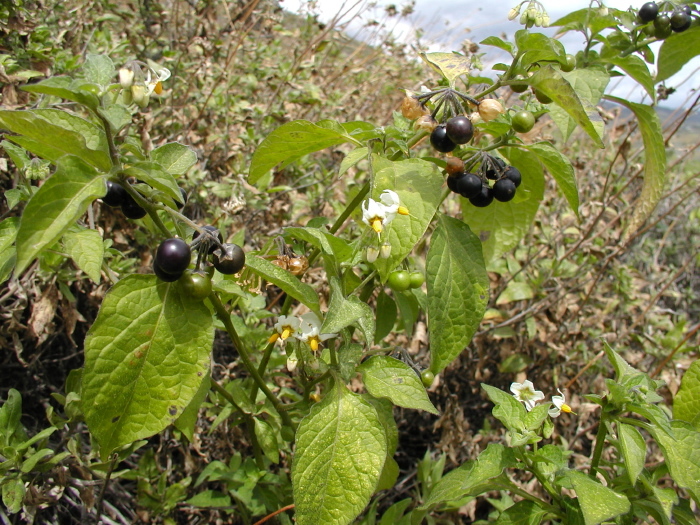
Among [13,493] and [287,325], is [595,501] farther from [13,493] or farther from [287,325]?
[13,493]

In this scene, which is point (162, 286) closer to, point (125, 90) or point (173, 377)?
point (173, 377)

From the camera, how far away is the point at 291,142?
1608 mm

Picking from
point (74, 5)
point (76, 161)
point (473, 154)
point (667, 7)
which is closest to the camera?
point (76, 161)

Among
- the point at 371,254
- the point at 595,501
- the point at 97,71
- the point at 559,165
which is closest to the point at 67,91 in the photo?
the point at 97,71

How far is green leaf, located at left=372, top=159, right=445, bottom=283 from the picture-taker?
1.40m

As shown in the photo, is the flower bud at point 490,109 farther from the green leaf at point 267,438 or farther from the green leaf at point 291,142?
the green leaf at point 267,438

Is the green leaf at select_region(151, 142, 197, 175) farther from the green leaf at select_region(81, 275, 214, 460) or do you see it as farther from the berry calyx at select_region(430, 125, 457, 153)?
the berry calyx at select_region(430, 125, 457, 153)

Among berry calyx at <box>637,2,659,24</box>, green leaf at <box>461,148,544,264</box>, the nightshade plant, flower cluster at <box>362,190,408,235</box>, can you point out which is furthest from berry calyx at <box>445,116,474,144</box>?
berry calyx at <box>637,2,659,24</box>

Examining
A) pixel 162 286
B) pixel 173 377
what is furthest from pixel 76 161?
pixel 173 377

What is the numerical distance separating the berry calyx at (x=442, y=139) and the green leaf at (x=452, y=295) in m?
0.29

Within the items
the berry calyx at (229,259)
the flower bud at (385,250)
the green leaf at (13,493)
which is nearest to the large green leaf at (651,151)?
the flower bud at (385,250)

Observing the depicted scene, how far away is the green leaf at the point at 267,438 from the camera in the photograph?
1.83 meters

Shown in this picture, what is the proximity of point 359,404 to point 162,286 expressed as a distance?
65 centimetres

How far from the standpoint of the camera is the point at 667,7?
1845 millimetres
